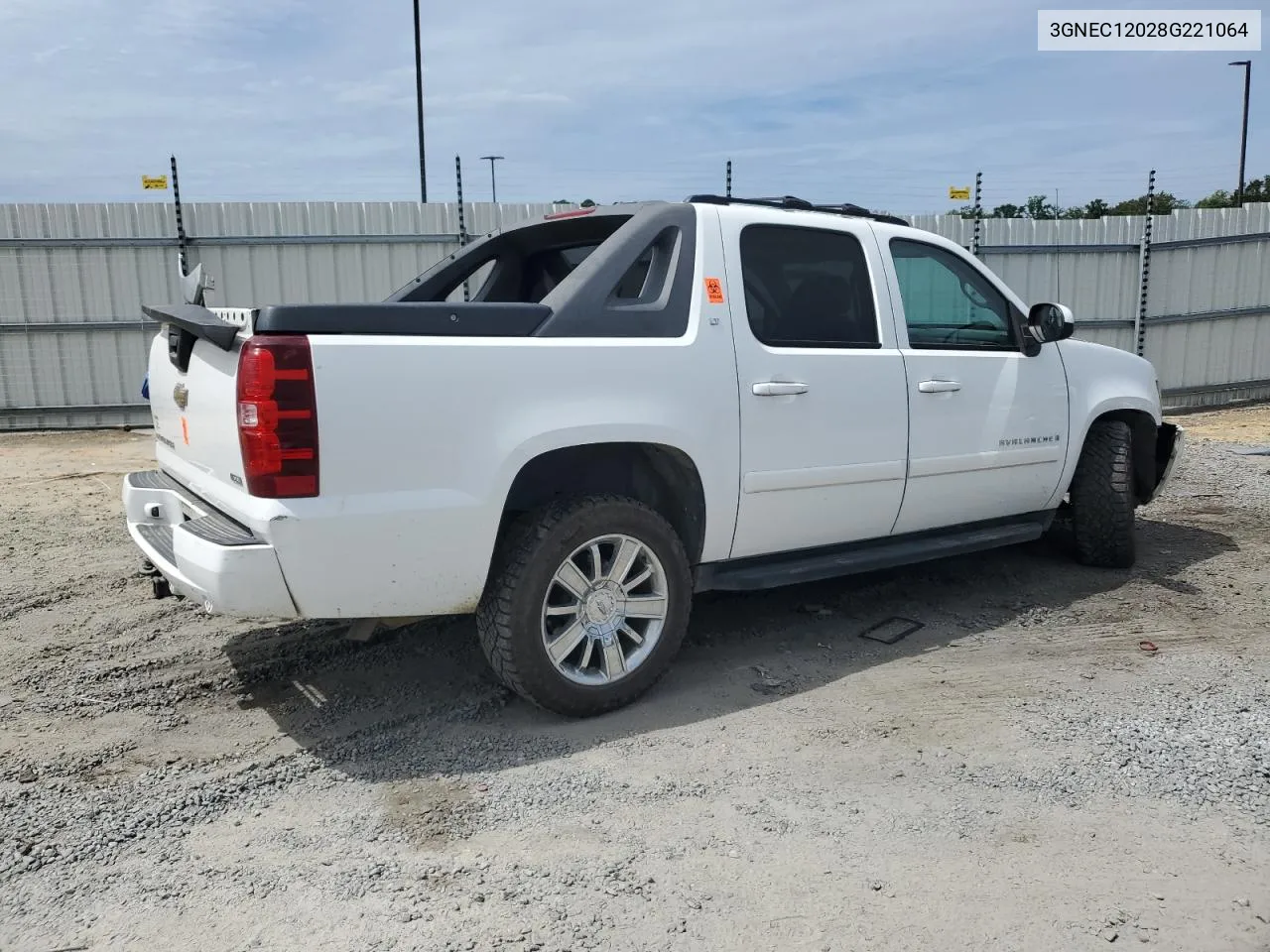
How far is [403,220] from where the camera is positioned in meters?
11.4

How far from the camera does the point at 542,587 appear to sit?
11.8ft

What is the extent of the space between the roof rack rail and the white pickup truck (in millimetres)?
20

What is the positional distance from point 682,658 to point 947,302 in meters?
2.10

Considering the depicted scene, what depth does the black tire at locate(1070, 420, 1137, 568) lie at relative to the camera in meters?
5.51

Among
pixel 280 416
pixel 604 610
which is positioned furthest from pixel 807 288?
pixel 280 416

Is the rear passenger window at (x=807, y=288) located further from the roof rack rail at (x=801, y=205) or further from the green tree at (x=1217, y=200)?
the green tree at (x=1217, y=200)

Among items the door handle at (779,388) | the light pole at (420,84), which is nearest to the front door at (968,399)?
the door handle at (779,388)


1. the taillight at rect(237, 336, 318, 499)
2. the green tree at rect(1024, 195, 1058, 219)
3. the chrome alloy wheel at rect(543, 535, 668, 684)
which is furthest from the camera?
the green tree at rect(1024, 195, 1058, 219)

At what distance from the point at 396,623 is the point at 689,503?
3.95 feet

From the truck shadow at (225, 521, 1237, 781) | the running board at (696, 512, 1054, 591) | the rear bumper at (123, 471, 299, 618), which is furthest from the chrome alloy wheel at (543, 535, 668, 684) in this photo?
the rear bumper at (123, 471, 299, 618)

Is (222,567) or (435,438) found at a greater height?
(435,438)

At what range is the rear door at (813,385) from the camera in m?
4.06

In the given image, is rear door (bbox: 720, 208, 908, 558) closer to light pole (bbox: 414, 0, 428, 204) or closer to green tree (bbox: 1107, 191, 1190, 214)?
light pole (bbox: 414, 0, 428, 204)

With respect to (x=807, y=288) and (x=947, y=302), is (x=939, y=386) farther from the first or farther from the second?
(x=807, y=288)
